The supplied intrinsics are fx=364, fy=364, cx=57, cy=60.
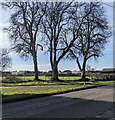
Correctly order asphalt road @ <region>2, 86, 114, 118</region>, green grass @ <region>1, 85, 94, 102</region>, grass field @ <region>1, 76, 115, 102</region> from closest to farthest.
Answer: asphalt road @ <region>2, 86, 114, 118</region>
green grass @ <region>1, 85, 94, 102</region>
grass field @ <region>1, 76, 115, 102</region>

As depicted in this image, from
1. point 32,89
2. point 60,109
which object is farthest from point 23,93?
point 60,109

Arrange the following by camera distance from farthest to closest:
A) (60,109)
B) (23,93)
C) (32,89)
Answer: (32,89), (23,93), (60,109)

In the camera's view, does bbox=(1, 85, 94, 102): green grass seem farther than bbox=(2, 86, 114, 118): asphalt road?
Yes

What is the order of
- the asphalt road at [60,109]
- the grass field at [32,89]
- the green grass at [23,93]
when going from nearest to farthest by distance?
1. the asphalt road at [60,109]
2. the green grass at [23,93]
3. the grass field at [32,89]

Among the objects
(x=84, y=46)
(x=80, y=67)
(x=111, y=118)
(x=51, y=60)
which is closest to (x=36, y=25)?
(x=51, y=60)

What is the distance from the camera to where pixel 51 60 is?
209 ft

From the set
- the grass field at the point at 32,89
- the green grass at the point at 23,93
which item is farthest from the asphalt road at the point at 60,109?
the grass field at the point at 32,89

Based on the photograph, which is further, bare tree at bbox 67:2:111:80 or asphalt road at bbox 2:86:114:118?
bare tree at bbox 67:2:111:80

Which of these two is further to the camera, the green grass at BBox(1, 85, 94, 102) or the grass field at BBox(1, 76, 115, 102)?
the grass field at BBox(1, 76, 115, 102)

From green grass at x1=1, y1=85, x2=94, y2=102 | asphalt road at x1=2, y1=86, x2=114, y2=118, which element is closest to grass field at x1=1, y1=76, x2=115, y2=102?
green grass at x1=1, y1=85, x2=94, y2=102

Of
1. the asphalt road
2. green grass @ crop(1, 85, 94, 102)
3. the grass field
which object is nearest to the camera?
the asphalt road

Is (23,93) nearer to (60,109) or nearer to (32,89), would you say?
(32,89)

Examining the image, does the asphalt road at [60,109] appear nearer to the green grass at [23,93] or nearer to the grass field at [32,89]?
the green grass at [23,93]

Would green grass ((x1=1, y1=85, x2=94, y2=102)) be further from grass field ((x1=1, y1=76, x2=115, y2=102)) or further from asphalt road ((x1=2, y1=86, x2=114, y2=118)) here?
asphalt road ((x1=2, y1=86, x2=114, y2=118))
